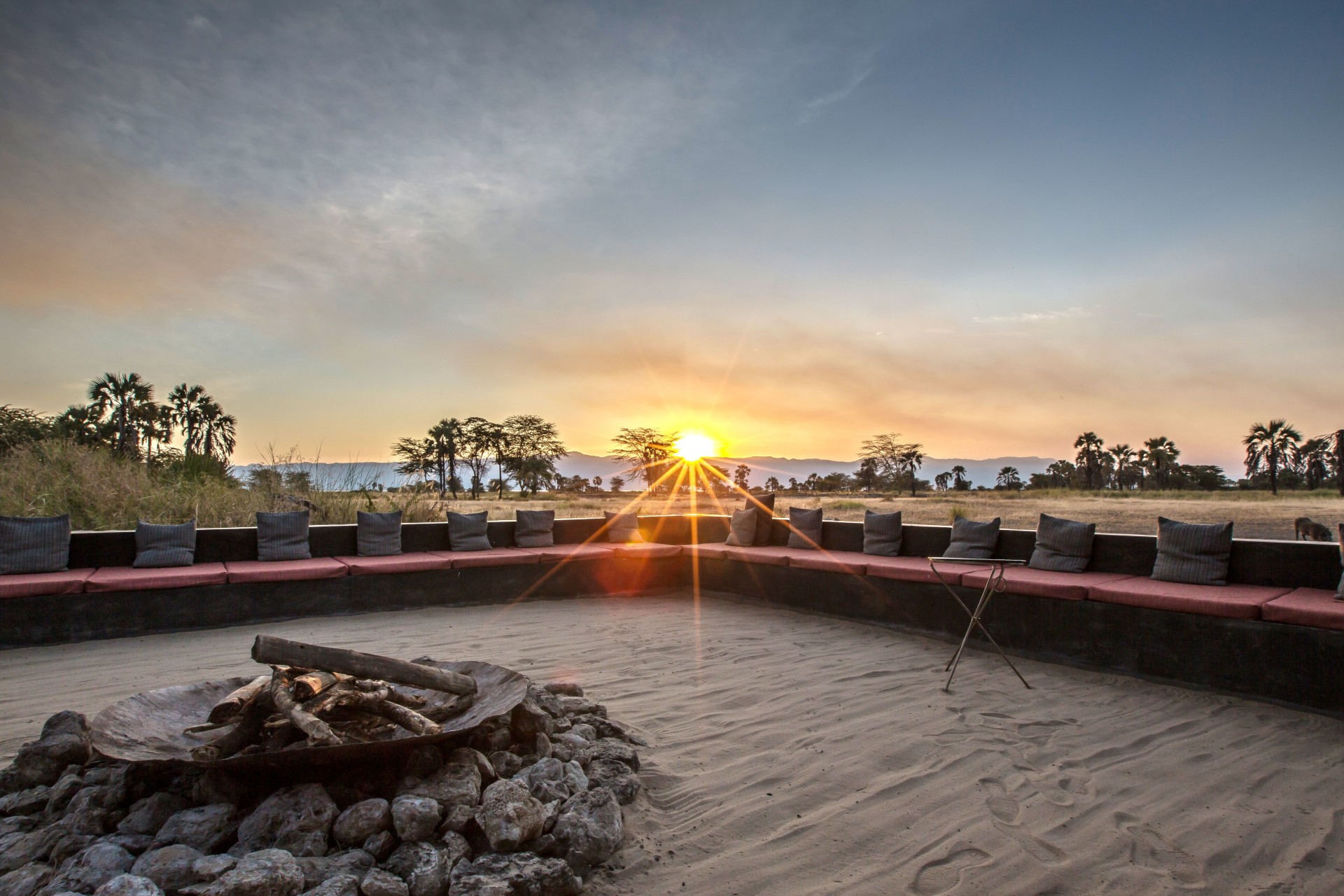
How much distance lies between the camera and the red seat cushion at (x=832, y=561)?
5324mm

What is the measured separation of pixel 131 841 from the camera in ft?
5.90

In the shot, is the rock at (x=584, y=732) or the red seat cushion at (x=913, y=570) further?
the red seat cushion at (x=913, y=570)

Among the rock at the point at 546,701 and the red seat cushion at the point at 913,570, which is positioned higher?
the red seat cushion at the point at 913,570

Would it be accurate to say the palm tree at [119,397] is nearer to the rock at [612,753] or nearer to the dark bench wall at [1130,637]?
the dark bench wall at [1130,637]

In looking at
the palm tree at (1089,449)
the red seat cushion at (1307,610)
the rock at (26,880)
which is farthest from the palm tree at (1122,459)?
the rock at (26,880)

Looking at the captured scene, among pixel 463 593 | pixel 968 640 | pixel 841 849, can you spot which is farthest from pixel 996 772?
pixel 463 593

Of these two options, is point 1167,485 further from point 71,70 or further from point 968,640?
point 71,70

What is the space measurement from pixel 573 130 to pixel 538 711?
18.6ft

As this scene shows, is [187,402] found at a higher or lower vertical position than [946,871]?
higher

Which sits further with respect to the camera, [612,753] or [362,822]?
[612,753]

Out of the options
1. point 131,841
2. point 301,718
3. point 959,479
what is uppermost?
point 959,479

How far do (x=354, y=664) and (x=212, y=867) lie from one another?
69cm

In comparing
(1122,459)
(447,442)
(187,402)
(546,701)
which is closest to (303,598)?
(546,701)

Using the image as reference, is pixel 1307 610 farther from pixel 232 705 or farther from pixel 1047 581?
pixel 232 705
